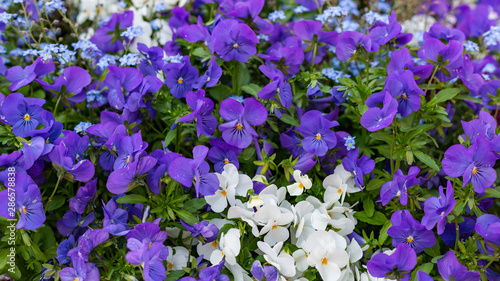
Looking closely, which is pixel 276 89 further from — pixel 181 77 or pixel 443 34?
pixel 443 34

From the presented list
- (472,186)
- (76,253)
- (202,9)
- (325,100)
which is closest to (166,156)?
(76,253)

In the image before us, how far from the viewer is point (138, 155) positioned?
1.29 m

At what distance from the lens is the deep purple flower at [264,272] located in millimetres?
1283

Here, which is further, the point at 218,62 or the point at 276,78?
the point at 218,62

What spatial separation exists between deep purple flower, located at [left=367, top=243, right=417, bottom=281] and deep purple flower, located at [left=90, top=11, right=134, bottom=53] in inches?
49.8

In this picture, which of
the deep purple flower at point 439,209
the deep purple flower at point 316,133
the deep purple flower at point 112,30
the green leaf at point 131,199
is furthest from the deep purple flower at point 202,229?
the deep purple flower at point 112,30

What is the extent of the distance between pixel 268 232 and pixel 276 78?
47 centimetres

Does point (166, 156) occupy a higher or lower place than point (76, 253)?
higher

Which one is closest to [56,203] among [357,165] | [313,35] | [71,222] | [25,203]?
[71,222]

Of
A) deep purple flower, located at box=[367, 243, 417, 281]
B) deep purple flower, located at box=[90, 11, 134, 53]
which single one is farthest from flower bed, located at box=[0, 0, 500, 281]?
deep purple flower, located at box=[90, 11, 134, 53]

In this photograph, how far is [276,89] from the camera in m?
1.45

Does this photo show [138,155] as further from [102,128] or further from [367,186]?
[367,186]

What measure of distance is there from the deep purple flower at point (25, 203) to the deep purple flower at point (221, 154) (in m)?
0.50

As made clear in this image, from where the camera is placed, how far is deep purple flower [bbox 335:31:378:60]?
1517 millimetres
